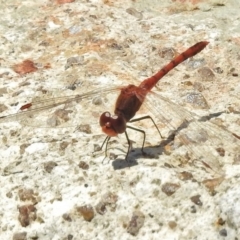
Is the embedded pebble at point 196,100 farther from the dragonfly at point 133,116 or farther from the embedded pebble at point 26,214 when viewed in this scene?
the embedded pebble at point 26,214

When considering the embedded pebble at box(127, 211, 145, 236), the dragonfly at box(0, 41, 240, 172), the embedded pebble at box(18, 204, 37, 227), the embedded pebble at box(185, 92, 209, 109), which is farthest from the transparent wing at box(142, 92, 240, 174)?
the embedded pebble at box(18, 204, 37, 227)

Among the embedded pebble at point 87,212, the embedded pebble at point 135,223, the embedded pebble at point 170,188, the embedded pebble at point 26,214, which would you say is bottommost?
the embedded pebble at point 26,214

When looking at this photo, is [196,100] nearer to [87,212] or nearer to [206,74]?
[206,74]

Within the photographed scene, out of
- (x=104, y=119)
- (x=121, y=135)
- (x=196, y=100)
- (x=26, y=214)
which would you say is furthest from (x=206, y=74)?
(x=26, y=214)

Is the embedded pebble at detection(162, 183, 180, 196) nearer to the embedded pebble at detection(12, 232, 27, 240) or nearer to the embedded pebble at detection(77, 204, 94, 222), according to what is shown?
the embedded pebble at detection(77, 204, 94, 222)

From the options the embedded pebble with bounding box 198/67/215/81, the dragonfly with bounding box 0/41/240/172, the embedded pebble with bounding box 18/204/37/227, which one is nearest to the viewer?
the embedded pebble with bounding box 18/204/37/227

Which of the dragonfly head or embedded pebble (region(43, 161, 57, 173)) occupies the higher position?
the dragonfly head

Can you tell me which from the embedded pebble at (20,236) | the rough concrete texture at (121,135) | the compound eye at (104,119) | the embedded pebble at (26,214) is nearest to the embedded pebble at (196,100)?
the rough concrete texture at (121,135)

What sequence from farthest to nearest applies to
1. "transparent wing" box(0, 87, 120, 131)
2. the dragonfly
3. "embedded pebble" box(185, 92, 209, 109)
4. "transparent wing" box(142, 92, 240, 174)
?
→ "embedded pebble" box(185, 92, 209, 109) → "transparent wing" box(0, 87, 120, 131) → the dragonfly → "transparent wing" box(142, 92, 240, 174)

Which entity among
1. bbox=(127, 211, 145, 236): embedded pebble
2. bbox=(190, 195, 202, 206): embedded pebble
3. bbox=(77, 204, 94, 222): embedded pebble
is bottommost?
bbox=(77, 204, 94, 222): embedded pebble
